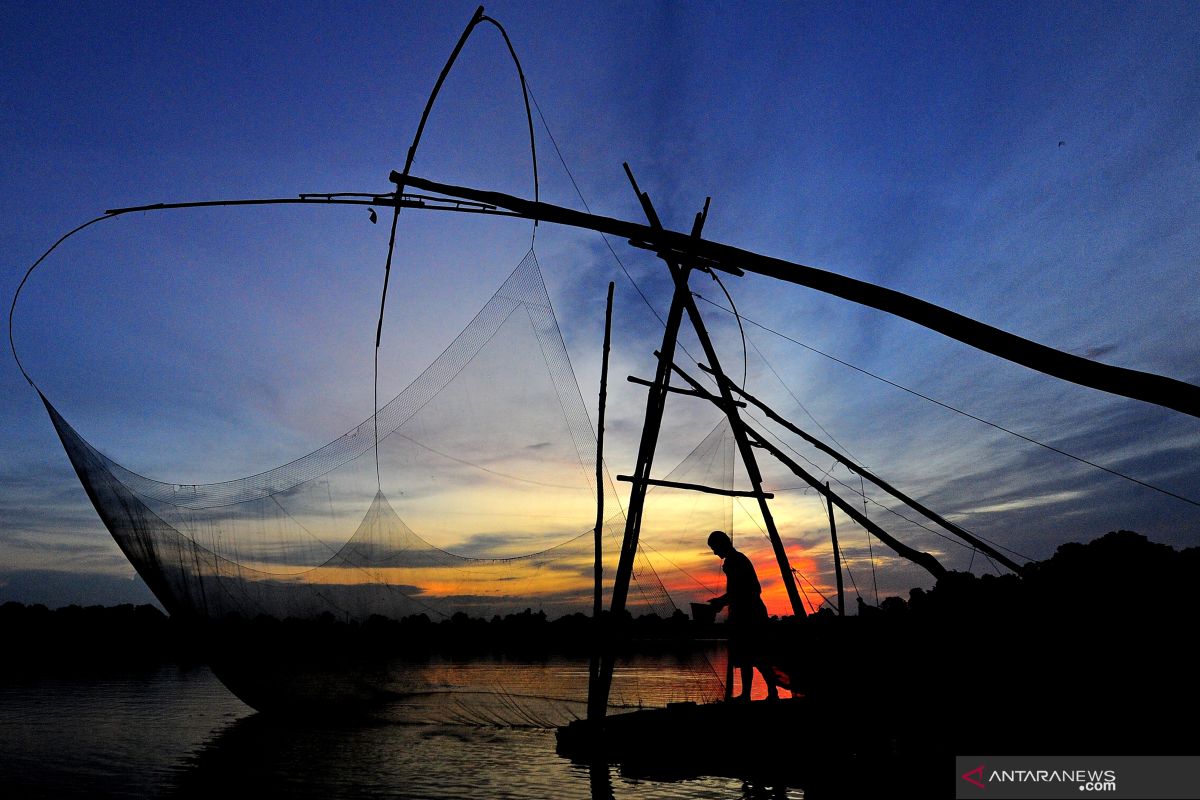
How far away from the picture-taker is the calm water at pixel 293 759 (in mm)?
6488

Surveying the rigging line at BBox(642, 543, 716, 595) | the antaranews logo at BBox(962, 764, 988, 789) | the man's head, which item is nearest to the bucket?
the man's head

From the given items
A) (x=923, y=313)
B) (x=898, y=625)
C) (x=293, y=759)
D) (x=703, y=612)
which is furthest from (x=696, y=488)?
(x=293, y=759)

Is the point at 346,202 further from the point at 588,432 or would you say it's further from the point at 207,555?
the point at 207,555

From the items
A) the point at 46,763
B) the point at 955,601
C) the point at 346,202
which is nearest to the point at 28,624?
the point at 46,763

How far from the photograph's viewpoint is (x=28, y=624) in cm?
3388

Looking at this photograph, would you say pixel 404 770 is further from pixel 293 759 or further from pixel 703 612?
pixel 703 612

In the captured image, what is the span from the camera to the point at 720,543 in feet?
27.3

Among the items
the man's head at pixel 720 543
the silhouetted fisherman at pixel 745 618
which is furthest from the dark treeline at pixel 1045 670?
the man's head at pixel 720 543

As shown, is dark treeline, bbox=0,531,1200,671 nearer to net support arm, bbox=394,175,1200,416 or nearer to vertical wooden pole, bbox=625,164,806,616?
vertical wooden pole, bbox=625,164,806,616

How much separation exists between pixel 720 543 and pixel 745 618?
36.7 inches

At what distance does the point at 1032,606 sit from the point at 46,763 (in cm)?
1002

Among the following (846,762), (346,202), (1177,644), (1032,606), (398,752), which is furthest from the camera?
(398,752)

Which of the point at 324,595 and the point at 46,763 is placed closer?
the point at 46,763

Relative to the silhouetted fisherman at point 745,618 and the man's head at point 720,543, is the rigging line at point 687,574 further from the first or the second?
the silhouetted fisherman at point 745,618
